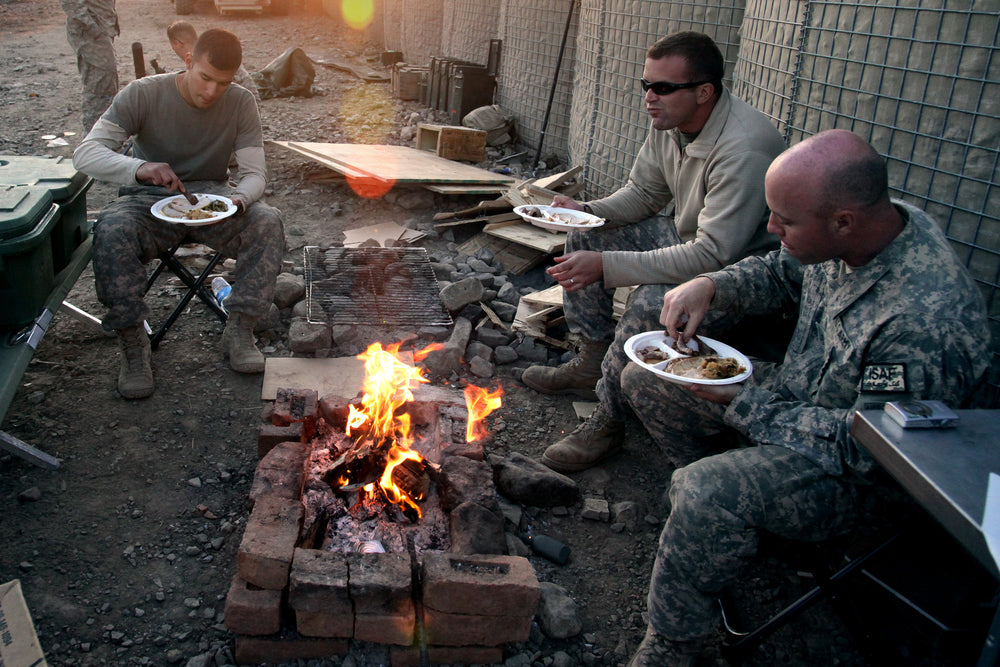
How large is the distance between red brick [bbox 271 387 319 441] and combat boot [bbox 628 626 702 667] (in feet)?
5.83

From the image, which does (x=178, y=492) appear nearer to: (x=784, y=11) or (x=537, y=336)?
(x=537, y=336)

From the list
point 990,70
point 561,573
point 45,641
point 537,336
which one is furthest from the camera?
point 537,336

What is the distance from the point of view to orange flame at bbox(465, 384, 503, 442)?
12.6 ft

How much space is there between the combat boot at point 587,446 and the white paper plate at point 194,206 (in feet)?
7.31

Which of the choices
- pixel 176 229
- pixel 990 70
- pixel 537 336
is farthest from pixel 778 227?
pixel 176 229

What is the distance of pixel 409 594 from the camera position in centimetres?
254

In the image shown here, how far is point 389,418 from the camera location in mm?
3541

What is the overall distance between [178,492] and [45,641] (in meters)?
0.89

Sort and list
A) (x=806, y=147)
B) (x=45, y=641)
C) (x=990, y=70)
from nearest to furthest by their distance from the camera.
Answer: (x=806, y=147) → (x=45, y=641) → (x=990, y=70)

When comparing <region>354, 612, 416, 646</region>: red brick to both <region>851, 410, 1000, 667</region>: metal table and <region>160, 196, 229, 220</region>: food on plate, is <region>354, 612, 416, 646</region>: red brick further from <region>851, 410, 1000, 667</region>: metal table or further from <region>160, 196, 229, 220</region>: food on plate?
<region>160, 196, 229, 220</region>: food on plate

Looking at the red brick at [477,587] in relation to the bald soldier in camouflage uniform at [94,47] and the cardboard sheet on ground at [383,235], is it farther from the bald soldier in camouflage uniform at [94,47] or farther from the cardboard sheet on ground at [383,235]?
the bald soldier in camouflage uniform at [94,47]

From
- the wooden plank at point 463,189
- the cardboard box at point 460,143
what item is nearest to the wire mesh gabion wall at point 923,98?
the wooden plank at point 463,189

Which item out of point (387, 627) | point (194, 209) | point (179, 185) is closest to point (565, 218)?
point (194, 209)

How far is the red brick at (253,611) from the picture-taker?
97.7 inches
